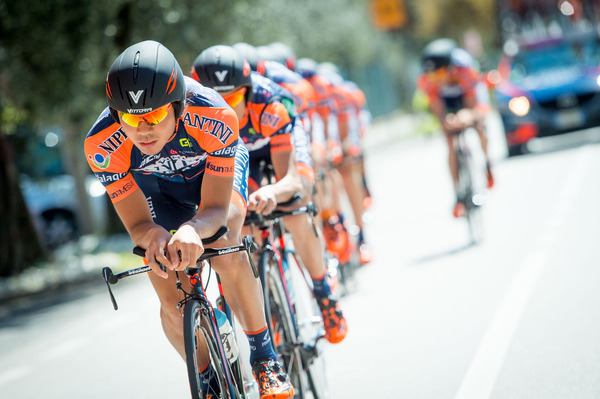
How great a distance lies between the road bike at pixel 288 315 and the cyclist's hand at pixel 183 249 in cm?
137

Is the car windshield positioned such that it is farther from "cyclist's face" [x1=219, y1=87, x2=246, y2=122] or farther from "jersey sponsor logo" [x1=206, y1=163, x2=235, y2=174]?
"jersey sponsor logo" [x1=206, y1=163, x2=235, y2=174]

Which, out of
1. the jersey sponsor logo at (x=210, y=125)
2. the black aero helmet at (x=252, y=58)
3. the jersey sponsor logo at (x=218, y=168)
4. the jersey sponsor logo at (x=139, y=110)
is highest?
the black aero helmet at (x=252, y=58)

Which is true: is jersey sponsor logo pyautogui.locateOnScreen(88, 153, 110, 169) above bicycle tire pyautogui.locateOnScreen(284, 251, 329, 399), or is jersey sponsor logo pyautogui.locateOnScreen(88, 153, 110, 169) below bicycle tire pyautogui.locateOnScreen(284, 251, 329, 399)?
above

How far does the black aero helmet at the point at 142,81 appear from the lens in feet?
13.2

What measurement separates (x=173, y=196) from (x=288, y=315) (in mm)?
1071

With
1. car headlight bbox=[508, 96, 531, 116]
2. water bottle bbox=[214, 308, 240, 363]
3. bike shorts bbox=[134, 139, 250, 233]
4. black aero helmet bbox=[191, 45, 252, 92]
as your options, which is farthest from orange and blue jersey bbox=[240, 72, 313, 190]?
car headlight bbox=[508, 96, 531, 116]

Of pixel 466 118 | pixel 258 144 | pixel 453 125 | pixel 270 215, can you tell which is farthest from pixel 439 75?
pixel 270 215

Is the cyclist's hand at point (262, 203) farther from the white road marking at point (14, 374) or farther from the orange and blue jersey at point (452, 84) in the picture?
the orange and blue jersey at point (452, 84)

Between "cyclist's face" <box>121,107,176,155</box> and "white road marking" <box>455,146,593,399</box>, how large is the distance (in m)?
2.37

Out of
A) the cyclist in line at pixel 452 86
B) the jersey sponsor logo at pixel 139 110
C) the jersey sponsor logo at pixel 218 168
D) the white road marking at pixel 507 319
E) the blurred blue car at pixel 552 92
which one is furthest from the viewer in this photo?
the blurred blue car at pixel 552 92

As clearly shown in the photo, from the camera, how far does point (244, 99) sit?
19.4 feet

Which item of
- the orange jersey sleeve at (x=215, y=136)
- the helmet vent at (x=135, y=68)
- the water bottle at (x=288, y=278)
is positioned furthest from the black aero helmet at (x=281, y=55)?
the helmet vent at (x=135, y=68)

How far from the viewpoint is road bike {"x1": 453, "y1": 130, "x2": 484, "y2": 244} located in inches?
428

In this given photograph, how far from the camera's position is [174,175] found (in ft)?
15.8
